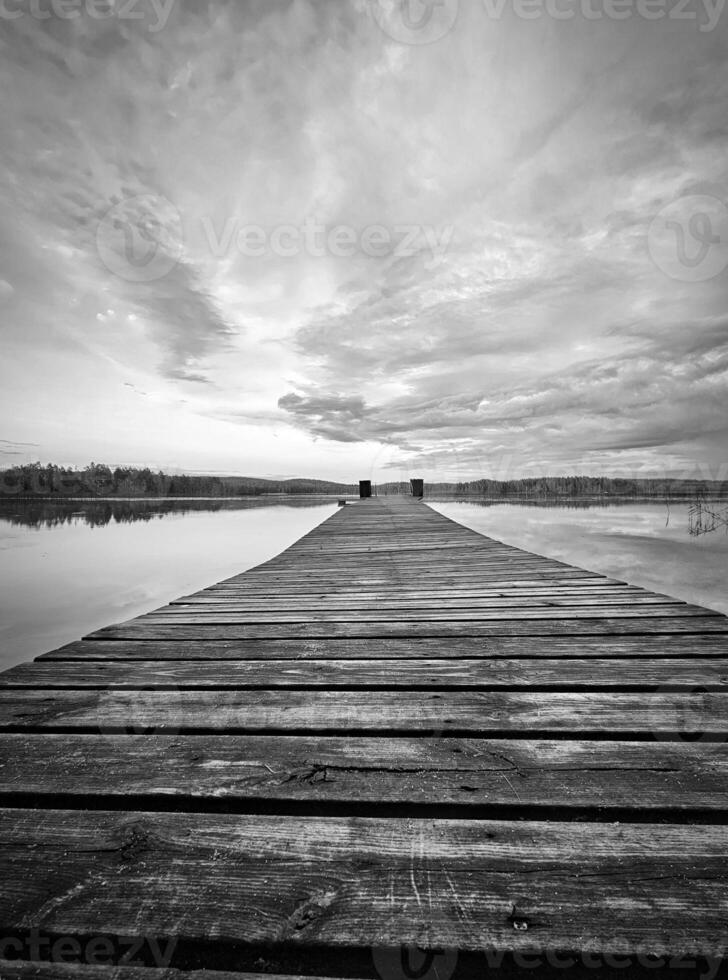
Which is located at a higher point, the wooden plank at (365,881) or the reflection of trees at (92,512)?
the wooden plank at (365,881)

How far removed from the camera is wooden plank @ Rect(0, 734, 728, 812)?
4.16ft

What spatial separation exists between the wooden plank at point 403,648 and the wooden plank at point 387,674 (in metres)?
0.07

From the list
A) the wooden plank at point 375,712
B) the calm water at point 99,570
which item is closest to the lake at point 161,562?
the calm water at point 99,570

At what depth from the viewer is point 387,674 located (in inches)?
84.7

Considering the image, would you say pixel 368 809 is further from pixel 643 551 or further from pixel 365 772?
pixel 643 551

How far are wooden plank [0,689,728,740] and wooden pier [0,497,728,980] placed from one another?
12 mm

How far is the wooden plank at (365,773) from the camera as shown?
1267mm

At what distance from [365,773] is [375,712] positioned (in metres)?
0.39

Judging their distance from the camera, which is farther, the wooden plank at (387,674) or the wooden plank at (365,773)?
the wooden plank at (387,674)

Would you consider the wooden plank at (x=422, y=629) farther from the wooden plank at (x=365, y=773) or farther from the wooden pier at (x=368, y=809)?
the wooden plank at (x=365, y=773)

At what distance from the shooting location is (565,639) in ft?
8.63

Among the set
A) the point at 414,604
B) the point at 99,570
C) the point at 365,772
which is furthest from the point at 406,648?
the point at 99,570

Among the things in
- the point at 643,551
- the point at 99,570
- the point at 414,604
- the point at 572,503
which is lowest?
the point at 99,570

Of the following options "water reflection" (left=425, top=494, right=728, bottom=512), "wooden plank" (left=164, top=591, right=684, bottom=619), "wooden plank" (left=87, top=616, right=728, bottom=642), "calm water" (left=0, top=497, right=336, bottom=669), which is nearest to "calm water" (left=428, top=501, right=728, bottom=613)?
"wooden plank" (left=164, top=591, right=684, bottom=619)
